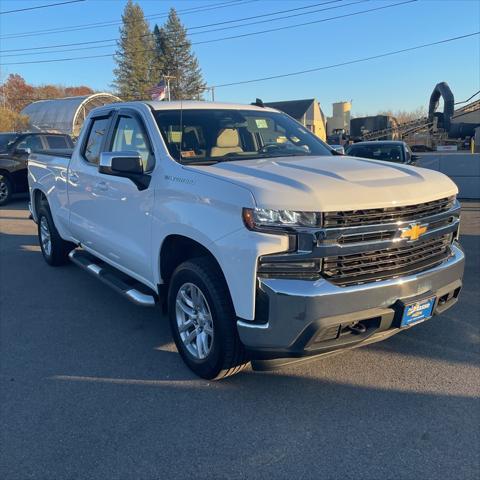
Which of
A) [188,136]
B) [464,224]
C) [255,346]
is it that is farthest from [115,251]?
[464,224]

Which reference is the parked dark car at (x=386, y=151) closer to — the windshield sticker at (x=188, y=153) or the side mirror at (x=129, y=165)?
the windshield sticker at (x=188, y=153)

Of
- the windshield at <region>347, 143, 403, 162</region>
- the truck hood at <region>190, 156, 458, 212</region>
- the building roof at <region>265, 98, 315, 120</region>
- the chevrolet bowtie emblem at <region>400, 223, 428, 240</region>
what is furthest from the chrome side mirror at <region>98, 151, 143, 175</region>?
the building roof at <region>265, 98, 315, 120</region>

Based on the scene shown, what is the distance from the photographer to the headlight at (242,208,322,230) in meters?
2.80

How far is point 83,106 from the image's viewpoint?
48.6m

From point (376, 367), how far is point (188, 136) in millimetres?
2385

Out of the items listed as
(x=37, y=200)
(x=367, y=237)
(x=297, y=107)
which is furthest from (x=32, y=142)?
(x=297, y=107)

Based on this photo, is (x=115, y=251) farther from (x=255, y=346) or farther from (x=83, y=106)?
(x=83, y=106)

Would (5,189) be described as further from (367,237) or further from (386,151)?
(367,237)

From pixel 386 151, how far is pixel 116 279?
32.0 feet

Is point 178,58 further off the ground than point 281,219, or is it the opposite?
point 178,58

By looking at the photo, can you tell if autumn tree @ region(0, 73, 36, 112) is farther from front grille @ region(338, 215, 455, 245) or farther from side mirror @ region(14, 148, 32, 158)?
front grille @ region(338, 215, 455, 245)

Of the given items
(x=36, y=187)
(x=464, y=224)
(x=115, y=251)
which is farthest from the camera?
(x=464, y=224)

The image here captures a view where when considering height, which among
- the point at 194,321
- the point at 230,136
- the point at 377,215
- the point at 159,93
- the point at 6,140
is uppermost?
the point at 159,93

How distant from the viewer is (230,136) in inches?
169
